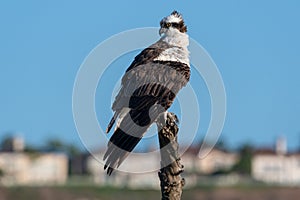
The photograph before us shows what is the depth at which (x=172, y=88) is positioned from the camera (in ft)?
37.4

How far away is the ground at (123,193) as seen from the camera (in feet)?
343

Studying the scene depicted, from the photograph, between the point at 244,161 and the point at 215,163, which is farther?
the point at 215,163

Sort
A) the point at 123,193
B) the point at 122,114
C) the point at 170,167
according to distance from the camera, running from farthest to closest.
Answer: the point at 123,193
the point at 122,114
the point at 170,167

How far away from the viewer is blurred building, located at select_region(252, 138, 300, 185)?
5340 inches

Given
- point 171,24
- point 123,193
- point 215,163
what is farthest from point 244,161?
point 171,24

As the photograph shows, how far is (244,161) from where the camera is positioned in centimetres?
13325

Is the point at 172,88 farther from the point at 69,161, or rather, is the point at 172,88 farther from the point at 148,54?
the point at 69,161

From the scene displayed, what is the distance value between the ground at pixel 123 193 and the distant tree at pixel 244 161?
60.3ft

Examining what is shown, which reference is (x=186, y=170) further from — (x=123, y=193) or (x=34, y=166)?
(x=34, y=166)

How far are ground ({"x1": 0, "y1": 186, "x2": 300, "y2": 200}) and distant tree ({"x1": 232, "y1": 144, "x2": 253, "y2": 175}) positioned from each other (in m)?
18.4

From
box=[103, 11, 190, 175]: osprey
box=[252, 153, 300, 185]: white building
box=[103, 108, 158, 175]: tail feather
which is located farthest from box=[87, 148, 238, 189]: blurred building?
box=[103, 108, 158, 175]: tail feather

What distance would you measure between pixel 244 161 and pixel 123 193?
29.8 m

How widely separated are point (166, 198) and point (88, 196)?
317 ft

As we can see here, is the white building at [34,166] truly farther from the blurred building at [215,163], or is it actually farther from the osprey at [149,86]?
the osprey at [149,86]
